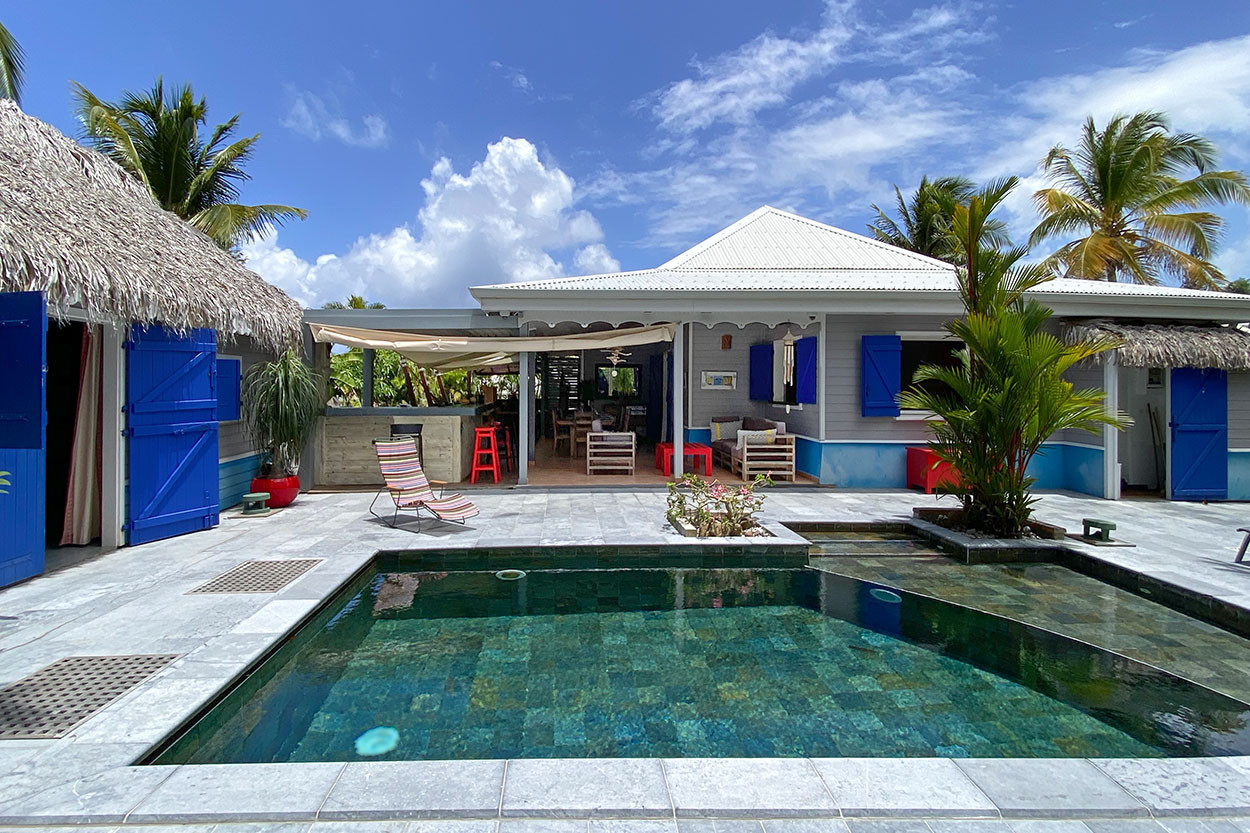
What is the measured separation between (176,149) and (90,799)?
17.4 meters

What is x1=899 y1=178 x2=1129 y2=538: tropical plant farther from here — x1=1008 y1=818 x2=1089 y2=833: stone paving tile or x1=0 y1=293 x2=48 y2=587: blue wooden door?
x1=0 y1=293 x2=48 y2=587: blue wooden door

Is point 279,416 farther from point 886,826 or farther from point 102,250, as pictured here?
point 886,826

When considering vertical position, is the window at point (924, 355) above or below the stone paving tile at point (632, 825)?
above

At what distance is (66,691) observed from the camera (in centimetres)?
302

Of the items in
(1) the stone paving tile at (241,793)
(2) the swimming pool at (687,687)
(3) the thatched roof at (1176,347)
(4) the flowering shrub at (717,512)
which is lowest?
(2) the swimming pool at (687,687)

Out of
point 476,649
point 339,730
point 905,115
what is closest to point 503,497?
point 476,649

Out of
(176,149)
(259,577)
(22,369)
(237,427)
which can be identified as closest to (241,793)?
(259,577)

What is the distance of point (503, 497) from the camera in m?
8.83

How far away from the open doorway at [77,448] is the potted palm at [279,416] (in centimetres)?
189

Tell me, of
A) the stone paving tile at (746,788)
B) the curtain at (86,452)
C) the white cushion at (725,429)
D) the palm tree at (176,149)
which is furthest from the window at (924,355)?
the palm tree at (176,149)

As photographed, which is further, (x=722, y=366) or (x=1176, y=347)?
(x=722, y=366)

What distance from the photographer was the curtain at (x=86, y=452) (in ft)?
19.6

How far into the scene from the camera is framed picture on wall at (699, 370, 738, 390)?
1259cm

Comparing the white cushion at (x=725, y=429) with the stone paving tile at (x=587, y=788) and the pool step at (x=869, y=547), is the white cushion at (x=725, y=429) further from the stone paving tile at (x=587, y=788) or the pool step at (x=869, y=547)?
the stone paving tile at (x=587, y=788)
